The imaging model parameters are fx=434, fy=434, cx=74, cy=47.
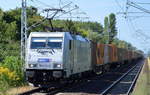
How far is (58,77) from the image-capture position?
71.3 feet

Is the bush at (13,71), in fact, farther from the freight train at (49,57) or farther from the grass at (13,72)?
the freight train at (49,57)

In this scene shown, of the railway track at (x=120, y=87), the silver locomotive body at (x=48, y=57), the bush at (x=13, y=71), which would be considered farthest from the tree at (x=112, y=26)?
the silver locomotive body at (x=48, y=57)

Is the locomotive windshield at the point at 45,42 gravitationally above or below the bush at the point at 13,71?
above

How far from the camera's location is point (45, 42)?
22.7 metres

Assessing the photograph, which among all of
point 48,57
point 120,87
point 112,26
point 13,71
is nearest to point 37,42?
point 48,57

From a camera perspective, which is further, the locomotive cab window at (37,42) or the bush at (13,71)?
the locomotive cab window at (37,42)

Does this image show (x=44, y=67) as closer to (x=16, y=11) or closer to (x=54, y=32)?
(x=54, y=32)

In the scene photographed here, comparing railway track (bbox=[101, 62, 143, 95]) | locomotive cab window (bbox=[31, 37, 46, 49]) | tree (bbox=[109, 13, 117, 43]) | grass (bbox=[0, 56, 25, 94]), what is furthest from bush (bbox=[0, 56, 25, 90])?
tree (bbox=[109, 13, 117, 43])

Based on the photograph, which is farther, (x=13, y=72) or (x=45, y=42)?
(x=13, y=72)

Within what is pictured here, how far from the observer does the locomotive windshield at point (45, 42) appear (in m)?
22.5

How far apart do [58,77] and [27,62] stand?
187 centimetres

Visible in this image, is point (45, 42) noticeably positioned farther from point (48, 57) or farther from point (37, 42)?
point (48, 57)

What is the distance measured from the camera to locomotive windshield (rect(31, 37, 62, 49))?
22.5 m

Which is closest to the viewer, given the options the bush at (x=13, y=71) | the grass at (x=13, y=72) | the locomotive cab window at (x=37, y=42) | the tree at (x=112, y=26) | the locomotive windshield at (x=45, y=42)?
the grass at (x=13, y=72)
